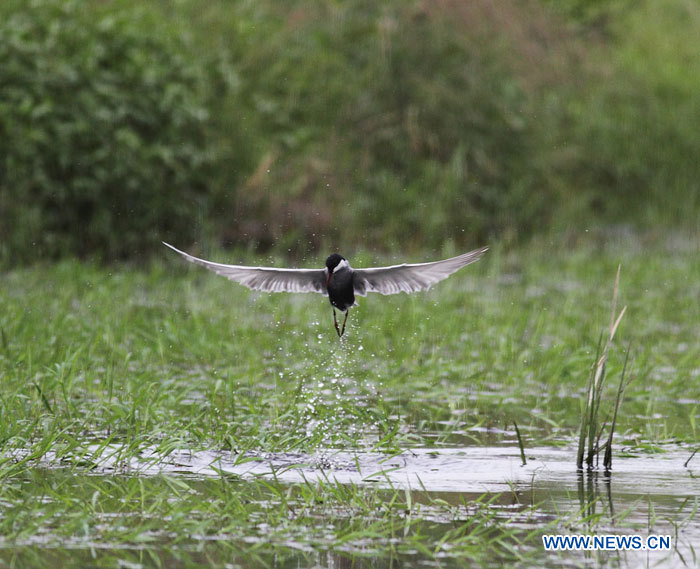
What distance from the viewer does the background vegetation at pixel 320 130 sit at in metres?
13.0

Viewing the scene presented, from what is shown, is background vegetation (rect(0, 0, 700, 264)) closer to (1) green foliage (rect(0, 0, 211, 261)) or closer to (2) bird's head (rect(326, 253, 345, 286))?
(1) green foliage (rect(0, 0, 211, 261))

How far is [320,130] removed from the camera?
15.8 meters

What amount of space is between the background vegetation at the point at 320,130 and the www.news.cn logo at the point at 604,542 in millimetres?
8787

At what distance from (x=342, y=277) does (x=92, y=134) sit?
746 centimetres

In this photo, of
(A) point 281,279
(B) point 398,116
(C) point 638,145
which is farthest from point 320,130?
(A) point 281,279

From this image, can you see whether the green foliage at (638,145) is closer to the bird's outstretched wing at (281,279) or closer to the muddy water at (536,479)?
the bird's outstretched wing at (281,279)

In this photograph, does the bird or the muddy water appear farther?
the bird

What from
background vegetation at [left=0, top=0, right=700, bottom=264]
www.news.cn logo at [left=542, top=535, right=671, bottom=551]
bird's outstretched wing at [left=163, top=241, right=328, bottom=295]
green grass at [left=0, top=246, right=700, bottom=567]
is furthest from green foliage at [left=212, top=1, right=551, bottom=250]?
www.news.cn logo at [left=542, top=535, right=671, bottom=551]

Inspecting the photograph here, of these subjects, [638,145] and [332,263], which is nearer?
[332,263]

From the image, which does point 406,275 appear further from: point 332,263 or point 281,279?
point 281,279

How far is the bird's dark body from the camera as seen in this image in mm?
6203

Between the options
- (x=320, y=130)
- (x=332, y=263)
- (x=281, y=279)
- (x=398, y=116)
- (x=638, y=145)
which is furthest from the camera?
(x=638, y=145)

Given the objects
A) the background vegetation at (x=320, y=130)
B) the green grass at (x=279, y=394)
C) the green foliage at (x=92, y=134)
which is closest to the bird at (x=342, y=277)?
the green grass at (x=279, y=394)

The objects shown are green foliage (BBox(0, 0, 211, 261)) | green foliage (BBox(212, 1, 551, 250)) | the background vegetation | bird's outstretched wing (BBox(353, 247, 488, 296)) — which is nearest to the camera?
bird's outstretched wing (BBox(353, 247, 488, 296))
